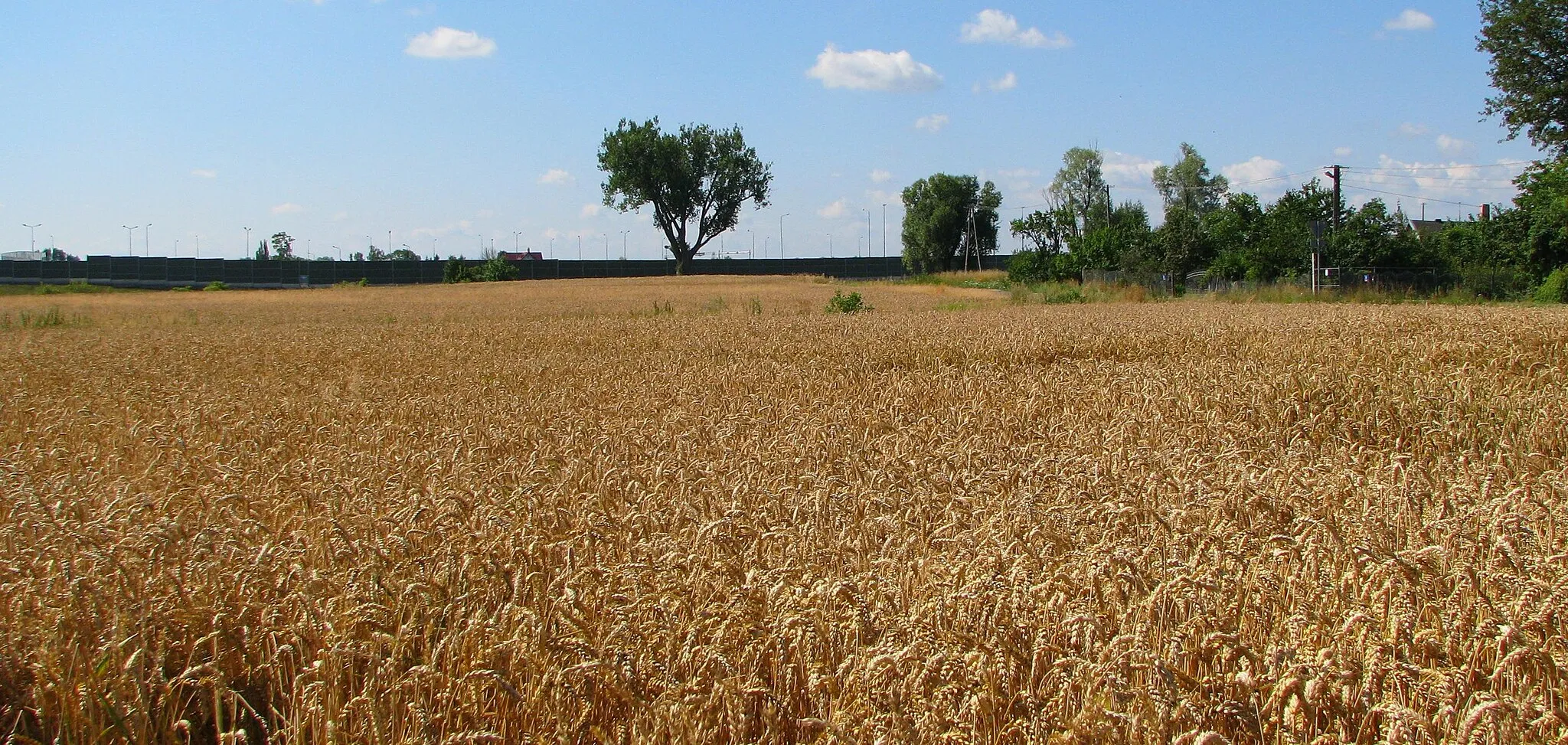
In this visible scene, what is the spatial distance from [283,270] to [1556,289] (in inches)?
3385

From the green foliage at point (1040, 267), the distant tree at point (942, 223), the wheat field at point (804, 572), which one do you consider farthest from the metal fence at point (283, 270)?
the wheat field at point (804, 572)

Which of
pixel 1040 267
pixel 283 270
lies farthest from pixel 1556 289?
pixel 283 270

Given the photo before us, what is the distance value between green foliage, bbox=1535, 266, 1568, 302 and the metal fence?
63.2 meters

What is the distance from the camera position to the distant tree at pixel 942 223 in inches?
3967

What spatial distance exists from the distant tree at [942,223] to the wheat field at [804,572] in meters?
95.1

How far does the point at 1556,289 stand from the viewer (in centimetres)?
3562

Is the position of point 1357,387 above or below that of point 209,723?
above

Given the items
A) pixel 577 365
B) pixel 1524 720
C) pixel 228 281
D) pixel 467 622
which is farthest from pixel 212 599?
pixel 228 281

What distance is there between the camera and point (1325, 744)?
217 centimetres

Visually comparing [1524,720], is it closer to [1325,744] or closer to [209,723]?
[1325,744]

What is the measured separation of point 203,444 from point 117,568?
10.9 ft

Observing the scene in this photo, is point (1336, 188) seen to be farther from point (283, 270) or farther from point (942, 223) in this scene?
point (283, 270)

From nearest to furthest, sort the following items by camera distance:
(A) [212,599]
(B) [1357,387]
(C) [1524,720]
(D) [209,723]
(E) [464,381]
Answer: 1. (C) [1524,720]
2. (D) [209,723]
3. (A) [212,599]
4. (B) [1357,387]
5. (E) [464,381]

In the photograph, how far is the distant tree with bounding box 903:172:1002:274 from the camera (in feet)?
331
